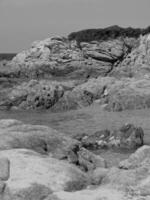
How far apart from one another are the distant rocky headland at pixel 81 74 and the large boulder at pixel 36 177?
27338 mm

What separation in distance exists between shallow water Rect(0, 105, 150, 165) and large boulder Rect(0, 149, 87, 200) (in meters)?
14.4

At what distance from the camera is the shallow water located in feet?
105

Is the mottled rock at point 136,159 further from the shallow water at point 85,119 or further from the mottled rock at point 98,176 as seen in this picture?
the shallow water at point 85,119

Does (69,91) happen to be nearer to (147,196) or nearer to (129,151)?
(129,151)

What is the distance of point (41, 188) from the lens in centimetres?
1130

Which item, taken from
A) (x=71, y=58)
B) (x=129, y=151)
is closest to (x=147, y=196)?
(x=129, y=151)

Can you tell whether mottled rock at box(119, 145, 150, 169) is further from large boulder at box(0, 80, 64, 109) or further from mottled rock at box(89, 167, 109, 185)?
large boulder at box(0, 80, 64, 109)

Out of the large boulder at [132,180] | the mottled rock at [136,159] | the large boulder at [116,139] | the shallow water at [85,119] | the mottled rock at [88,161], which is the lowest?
the shallow water at [85,119]

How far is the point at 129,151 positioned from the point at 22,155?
11826 mm

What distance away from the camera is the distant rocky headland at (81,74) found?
43.8 meters

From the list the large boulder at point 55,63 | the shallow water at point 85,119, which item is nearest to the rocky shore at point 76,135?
the large boulder at point 55,63

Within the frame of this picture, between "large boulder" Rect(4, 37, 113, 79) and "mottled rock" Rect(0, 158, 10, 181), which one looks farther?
"large boulder" Rect(4, 37, 113, 79)

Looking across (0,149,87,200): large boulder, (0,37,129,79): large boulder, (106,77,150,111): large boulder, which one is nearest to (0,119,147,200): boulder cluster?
(0,149,87,200): large boulder

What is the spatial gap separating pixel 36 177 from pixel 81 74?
59.2 meters
